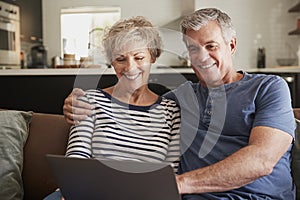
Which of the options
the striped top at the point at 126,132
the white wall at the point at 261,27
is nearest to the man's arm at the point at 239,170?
the striped top at the point at 126,132

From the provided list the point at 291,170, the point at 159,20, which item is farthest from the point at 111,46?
the point at 159,20

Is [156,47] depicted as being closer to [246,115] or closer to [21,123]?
[246,115]

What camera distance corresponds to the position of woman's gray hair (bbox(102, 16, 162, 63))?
134 cm

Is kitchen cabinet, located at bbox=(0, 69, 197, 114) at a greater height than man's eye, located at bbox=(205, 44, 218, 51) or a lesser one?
lesser

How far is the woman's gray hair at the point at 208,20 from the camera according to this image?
1.33 m

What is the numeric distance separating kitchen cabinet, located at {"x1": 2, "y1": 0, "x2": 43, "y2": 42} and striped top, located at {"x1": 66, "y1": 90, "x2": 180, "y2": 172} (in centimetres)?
417

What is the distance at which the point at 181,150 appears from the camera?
1.37 metres

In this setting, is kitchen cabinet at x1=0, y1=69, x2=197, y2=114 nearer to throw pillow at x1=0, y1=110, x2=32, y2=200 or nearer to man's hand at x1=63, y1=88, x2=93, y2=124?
throw pillow at x1=0, y1=110, x2=32, y2=200

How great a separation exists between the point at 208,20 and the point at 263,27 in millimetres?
3698

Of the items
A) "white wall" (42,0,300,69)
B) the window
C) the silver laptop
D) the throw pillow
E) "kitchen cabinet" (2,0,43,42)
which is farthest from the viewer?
the window

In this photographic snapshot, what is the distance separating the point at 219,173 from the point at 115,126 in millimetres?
415

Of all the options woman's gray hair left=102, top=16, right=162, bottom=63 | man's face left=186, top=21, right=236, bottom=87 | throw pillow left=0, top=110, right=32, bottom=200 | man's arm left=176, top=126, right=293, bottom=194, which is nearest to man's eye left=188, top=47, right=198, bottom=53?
man's face left=186, top=21, right=236, bottom=87

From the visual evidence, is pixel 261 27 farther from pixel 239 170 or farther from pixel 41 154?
pixel 239 170

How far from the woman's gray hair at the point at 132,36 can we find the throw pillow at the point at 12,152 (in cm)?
52
